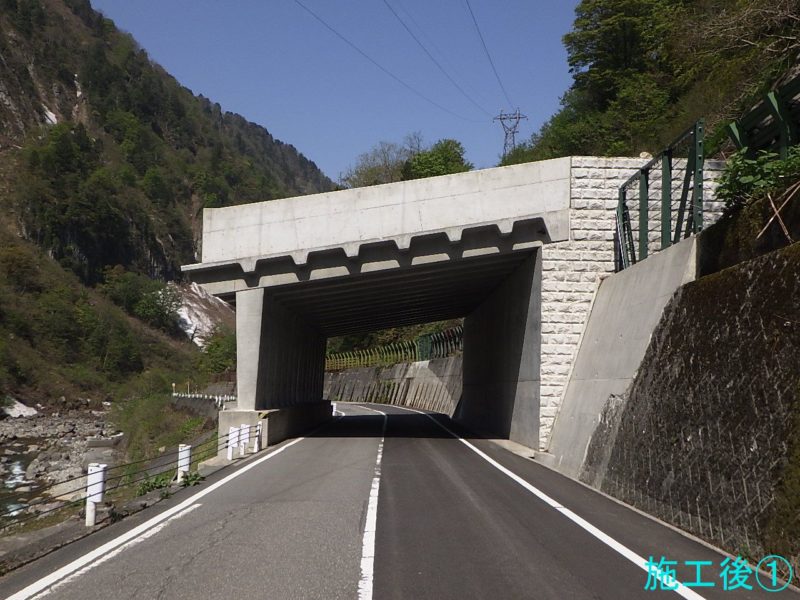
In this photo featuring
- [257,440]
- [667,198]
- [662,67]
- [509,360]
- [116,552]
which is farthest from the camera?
[662,67]

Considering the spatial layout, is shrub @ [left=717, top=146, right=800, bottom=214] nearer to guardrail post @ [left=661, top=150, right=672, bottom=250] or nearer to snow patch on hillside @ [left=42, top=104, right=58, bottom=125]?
guardrail post @ [left=661, top=150, right=672, bottom=250]

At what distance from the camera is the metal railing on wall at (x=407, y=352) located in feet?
169

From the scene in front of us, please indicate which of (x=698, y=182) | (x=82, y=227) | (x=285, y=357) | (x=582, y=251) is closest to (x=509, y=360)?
(x=582, y=251)

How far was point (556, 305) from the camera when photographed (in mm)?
20062

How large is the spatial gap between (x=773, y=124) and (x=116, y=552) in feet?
33.0

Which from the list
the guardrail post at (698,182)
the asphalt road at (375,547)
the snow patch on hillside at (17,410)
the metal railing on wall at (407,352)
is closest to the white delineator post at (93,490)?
the asphalt road at (375,547)

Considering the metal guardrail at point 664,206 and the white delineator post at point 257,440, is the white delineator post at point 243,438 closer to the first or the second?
the white delineator post at point 257,440

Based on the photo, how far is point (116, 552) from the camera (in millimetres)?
8141

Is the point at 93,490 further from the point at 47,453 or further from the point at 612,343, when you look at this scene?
the point at 47,453

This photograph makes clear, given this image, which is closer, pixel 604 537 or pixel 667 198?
pixel 604 537

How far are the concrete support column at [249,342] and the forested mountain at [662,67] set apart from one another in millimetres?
13564

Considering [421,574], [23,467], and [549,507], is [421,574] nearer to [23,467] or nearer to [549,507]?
[549,507]

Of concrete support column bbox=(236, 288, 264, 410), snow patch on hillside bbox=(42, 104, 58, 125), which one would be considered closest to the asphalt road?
concrete support column bbox=(236, 288, 264, 410)

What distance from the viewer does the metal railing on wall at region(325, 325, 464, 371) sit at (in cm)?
5166
